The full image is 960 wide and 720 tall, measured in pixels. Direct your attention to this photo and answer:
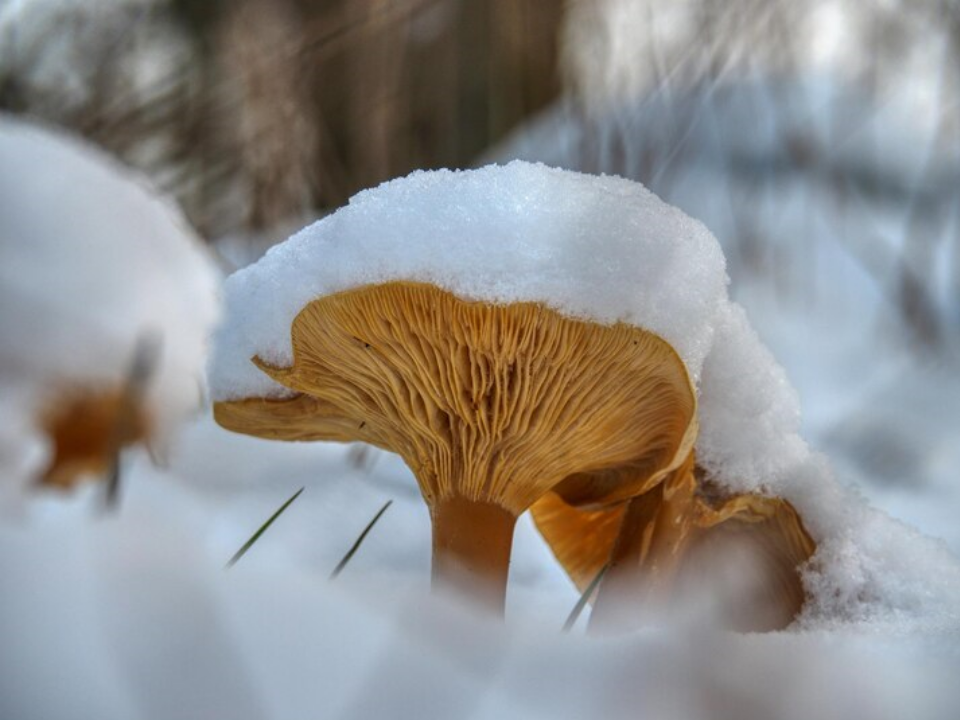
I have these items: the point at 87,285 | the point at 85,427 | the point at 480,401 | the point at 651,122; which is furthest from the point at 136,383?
the point at 651,122

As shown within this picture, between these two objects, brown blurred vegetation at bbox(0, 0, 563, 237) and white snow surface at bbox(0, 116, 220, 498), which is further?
brown blurred vegetation at bbox(0, 0, 563, 237)

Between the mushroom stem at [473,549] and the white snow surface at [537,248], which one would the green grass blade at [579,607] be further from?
the white snow surface at [537,248]

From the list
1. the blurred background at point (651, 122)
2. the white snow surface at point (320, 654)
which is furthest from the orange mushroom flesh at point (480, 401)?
the blurred background at point (651, 122)

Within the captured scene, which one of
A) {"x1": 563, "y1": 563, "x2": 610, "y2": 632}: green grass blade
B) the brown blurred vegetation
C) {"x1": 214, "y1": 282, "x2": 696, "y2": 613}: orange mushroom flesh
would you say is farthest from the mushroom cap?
the brown blurred vegetation

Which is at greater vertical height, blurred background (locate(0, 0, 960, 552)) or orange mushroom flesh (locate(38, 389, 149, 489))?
orange mushroom flesh (locate(38, 389, 149, 489))

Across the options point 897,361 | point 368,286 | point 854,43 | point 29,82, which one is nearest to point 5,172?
point 368,286

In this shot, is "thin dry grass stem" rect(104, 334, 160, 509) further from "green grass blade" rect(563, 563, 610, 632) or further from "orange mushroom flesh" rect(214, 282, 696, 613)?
"green grass blade" rect(563, 563, 610, 632)
